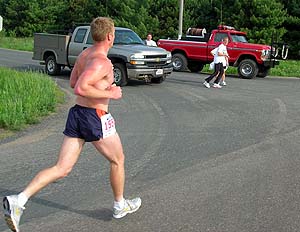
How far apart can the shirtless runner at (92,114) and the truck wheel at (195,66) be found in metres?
19.2

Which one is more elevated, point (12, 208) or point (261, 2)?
point (261, 2)

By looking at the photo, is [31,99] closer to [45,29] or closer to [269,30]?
[269,30]

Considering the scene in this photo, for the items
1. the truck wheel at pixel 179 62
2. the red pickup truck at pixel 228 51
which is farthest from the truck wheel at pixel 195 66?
the truck wheel at pixel 179 62

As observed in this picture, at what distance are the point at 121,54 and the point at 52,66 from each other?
4.35 meters

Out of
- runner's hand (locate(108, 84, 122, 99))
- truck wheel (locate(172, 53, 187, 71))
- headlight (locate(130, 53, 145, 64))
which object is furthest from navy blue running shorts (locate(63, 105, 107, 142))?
truck wheel (locate(172, 53, 187, 71))

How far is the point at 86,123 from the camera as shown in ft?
14.2

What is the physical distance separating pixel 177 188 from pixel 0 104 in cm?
517

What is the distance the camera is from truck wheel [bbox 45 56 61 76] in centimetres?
1861

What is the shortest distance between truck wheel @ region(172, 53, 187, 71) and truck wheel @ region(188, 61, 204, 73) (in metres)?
0.51

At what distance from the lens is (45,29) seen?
223 ft

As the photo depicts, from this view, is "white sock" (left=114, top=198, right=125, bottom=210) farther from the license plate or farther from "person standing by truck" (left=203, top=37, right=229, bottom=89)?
"person standing by truck" (left=203, top=37, right=229, bottom=89)

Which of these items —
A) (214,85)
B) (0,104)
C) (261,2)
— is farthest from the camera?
(261,2)

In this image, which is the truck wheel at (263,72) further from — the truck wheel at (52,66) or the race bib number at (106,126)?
the race bib number at (106,126)

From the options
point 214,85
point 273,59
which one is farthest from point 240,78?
point 214,85
